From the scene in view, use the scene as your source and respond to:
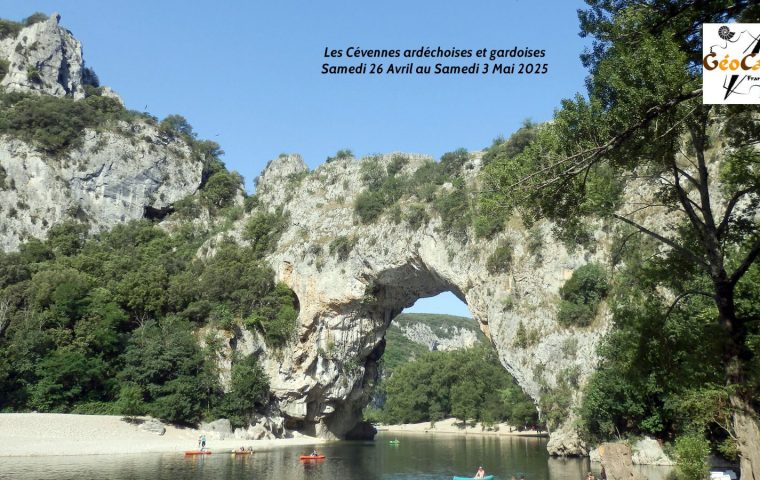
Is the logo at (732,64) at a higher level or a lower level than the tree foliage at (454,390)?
higher

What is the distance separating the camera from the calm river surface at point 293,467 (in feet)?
75.2

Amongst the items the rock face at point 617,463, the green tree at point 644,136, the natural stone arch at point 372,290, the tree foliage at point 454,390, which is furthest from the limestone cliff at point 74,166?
the green tree at point 644,136

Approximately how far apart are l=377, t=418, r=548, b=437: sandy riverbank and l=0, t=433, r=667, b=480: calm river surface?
25.9 m

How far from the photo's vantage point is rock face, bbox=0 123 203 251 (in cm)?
5478

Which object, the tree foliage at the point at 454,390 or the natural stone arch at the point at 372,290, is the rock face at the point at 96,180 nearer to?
the natural stone arch at the point at 372,290

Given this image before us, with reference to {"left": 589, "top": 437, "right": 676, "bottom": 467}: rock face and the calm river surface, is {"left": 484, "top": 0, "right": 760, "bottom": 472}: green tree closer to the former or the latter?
the calm river surface

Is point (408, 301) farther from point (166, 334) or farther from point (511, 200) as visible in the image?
point (511, 200)

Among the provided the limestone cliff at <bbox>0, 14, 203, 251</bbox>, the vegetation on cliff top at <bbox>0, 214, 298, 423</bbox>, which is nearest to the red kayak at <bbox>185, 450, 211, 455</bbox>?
the vegetation on cliff top at <bbox>0, 214, 298, 423</bbox>

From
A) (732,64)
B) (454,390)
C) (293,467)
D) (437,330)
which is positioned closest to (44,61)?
(454,390)

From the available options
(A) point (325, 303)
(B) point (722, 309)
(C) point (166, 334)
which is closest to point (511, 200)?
(B) point (722, 309)

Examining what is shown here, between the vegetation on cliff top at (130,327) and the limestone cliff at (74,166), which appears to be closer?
the vegetation on cliff top at (130,327)

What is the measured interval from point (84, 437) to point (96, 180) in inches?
1452

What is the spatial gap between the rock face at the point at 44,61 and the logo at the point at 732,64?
257 feet

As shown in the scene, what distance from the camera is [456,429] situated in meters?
68.8
